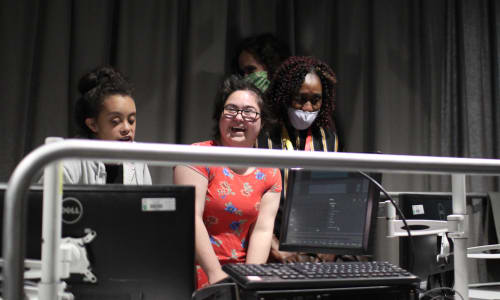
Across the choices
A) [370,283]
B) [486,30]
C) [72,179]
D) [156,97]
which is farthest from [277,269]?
[486,30]

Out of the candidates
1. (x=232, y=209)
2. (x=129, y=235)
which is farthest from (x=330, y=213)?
(x=232, y=209)

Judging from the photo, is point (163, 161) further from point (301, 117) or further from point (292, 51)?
point (292, 51)

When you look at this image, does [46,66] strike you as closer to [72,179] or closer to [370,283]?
[72,179]

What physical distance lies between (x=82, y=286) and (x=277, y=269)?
0.34 m

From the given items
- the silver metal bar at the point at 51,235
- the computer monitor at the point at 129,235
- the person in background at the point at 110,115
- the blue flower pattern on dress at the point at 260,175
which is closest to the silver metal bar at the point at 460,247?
the computer monitor at the point at 129,235

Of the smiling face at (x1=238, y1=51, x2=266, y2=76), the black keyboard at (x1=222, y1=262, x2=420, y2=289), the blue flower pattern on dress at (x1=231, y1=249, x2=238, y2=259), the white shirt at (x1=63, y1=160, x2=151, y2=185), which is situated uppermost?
the smiling face at (x1=238, y1=51, x2=266, y2=76)

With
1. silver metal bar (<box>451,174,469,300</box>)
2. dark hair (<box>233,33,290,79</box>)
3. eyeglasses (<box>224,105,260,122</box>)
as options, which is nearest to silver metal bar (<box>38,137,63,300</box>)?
silver metal bar (<box>451,174,469,300</box>)

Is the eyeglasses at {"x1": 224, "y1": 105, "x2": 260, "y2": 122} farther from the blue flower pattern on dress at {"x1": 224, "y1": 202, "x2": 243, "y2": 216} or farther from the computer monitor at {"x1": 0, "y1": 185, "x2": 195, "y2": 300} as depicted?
the computer monitor at {"x1": 0, "y1": 185, "x2": 195, "y2": 300}

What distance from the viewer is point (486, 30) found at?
11.0ft

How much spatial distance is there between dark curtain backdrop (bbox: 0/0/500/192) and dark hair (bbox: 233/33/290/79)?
0.13 m

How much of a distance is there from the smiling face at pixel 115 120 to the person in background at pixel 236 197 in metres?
0.22

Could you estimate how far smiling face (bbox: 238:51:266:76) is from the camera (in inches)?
105

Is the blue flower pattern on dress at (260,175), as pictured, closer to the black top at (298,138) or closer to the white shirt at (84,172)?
the black top at (298,138)

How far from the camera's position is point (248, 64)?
8.76 ft
